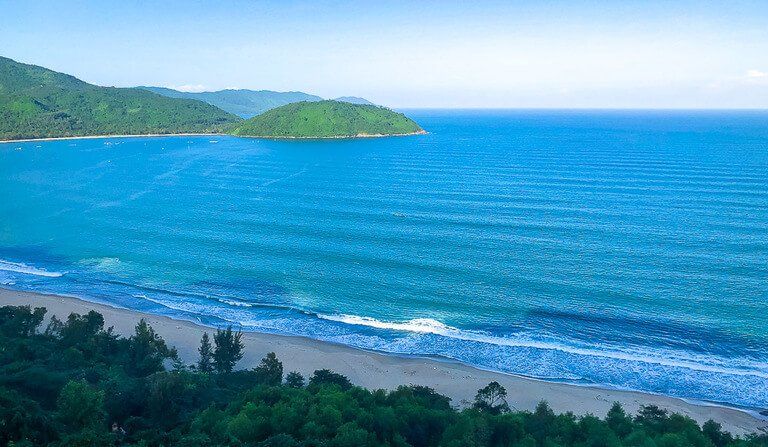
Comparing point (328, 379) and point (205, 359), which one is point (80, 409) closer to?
point (205, 359)

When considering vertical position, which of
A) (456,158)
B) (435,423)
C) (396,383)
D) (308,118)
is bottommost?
(396,383)

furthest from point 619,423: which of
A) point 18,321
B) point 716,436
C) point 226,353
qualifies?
point 18,321

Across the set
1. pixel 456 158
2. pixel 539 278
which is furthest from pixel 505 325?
pixel 456 158

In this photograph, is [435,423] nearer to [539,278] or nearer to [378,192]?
[539,278]

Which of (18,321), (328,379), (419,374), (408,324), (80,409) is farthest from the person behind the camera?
(408,324)

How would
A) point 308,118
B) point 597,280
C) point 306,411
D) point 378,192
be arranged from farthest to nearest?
point 308,118 → point 378,192 → point 597,280 → point 306,411

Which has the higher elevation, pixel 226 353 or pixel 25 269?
pixel 226 353

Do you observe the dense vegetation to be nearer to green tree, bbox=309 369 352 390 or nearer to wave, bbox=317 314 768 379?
green tree, bbox=309 369 352 390

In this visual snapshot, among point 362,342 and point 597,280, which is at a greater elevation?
point 597,280
